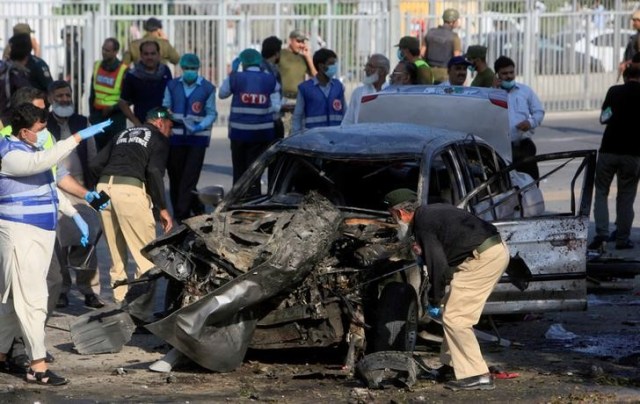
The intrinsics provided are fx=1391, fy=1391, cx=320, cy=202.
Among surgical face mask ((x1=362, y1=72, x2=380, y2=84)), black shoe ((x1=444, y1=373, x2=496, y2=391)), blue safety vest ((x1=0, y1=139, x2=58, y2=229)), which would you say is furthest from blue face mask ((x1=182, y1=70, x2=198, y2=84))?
black shoe ((x1=444, y1=373, x2=496, y2=391))

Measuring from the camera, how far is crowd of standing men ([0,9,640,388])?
8914mm

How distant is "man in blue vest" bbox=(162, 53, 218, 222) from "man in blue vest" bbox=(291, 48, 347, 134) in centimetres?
101

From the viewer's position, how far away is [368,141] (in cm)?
1020

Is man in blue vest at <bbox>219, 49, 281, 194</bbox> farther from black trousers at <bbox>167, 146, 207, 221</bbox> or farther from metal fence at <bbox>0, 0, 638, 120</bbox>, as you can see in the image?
metal fence at <bbox>0, 0, 638, 120</bbox>

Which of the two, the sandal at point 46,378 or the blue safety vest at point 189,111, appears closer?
the sandal at point 46,378

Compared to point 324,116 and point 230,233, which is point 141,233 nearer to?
point 230,233

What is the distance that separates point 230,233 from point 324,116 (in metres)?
5.85

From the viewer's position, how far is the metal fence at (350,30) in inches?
901

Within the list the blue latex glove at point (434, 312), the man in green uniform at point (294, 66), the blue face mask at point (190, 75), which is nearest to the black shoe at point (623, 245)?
the blue face mask at point (190, 75)

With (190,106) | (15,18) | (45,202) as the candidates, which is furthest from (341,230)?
(15,18)

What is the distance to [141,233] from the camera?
10.9 meters

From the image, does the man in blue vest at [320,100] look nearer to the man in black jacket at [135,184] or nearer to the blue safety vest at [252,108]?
the blue safety vest at [252,108]

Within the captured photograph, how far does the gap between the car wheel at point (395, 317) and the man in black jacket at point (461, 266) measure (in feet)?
0.91

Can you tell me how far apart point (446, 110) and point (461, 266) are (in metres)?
4.17
